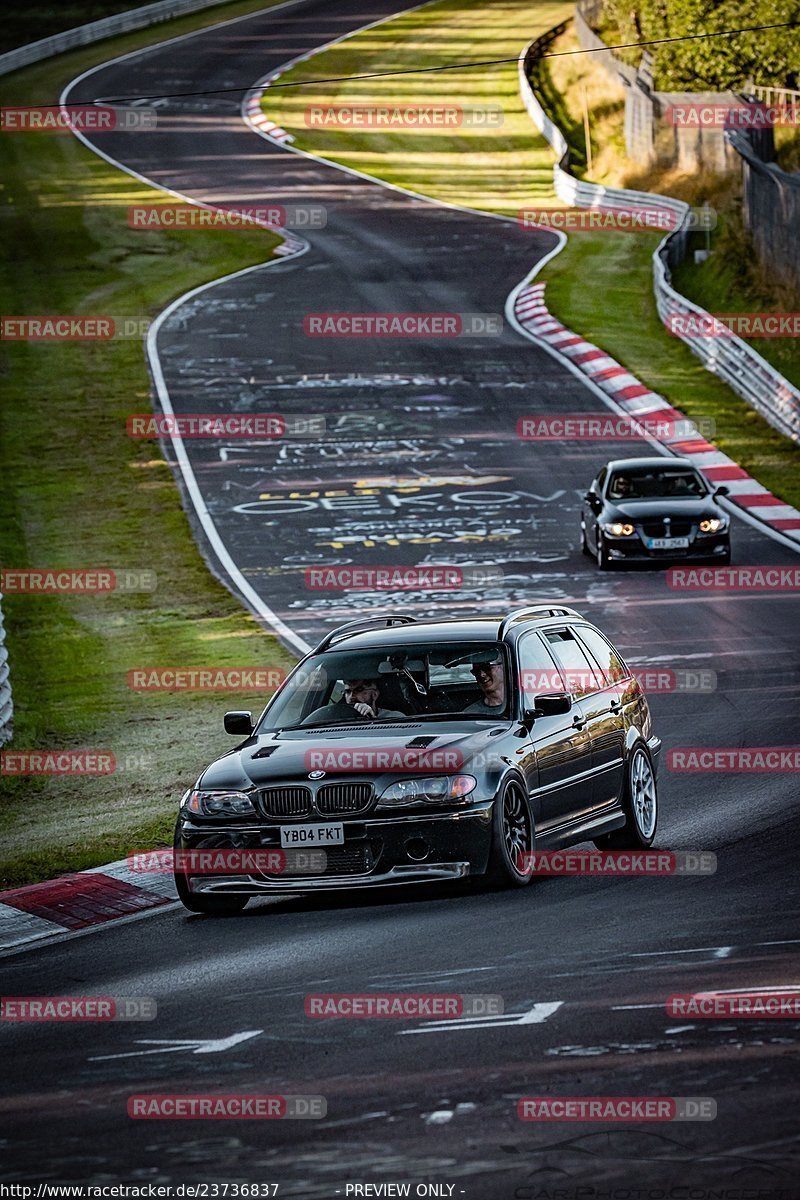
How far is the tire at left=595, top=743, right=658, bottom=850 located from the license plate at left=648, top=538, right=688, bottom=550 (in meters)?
13.0

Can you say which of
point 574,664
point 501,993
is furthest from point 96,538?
point 501,993

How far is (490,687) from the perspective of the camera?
A: 11820 mm

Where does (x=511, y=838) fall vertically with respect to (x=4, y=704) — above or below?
above

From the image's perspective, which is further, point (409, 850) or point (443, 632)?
point (443, 632)

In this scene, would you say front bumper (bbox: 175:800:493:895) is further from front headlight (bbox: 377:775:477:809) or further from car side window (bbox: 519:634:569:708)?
car side window (bbox: 519:634:569:708)

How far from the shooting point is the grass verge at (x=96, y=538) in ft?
51.2

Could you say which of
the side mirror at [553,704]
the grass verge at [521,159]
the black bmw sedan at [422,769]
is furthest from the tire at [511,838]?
the grass verge at [521,159]

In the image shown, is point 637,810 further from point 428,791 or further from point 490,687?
point 428,791

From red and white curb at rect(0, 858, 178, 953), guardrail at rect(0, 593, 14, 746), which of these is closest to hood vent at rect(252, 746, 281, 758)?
red and white curb at rect(0, 858, 178, 953)

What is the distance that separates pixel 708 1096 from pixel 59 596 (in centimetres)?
2003

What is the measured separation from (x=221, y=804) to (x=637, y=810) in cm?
292

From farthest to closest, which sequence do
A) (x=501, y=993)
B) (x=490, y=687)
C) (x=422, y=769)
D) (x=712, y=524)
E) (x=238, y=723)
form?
(x=712, y=524), (x=238, y=723), (x=490, y=687), (x=422, y=769), (x=501, y=993)

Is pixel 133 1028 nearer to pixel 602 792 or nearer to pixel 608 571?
pixel 602 792

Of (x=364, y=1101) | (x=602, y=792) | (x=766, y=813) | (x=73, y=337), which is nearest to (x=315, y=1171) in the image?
(x=364, y=1101)
